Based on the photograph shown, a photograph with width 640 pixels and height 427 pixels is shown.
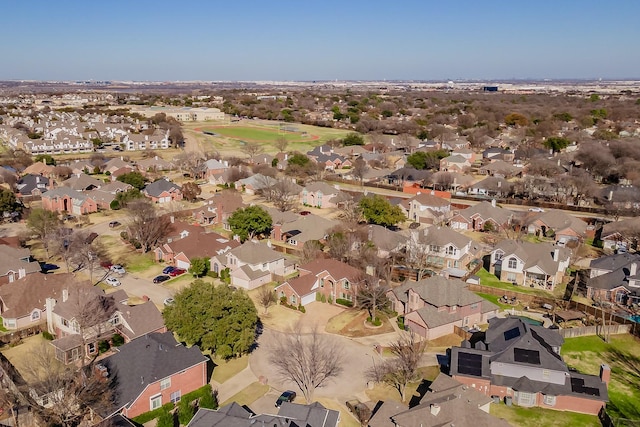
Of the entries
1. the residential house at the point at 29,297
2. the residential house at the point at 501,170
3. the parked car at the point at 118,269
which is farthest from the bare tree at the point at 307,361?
the residential house at the point at 501,170

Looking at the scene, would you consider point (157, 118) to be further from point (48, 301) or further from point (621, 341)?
point (621, 341)

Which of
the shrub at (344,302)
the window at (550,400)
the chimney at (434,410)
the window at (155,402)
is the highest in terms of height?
the chimney at (434,410)

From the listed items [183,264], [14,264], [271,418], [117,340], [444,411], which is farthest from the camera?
[183,264]

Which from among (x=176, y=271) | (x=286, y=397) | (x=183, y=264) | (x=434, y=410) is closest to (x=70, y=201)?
(x=183, y=264)

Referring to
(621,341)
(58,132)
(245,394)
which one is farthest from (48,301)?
(58,132)

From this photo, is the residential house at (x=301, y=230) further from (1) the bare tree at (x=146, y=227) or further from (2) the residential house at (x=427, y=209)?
(2) the residential house at (x=427, y=209)

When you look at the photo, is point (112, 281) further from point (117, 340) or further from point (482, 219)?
point (482, 219)
